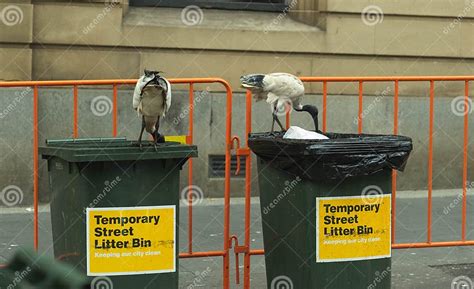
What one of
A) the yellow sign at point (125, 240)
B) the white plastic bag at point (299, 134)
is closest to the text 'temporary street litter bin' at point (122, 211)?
the yellow sign at point (125, 240)

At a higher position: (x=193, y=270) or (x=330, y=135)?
(x=330, y=135)

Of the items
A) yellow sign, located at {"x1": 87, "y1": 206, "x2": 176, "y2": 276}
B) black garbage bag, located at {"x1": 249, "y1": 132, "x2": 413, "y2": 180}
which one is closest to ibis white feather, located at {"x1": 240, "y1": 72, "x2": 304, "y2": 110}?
black garbage bag, located at {"x1": 249, "y1": 132, "x2": 413, "y2": 180}

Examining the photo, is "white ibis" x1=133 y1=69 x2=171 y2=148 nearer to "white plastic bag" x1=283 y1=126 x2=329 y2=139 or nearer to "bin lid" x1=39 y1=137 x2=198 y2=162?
"bin lid" x1=39 y1=137 x2=198 y2=162

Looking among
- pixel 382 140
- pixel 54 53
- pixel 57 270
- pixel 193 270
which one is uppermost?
pixel 54 53

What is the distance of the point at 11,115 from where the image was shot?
30.5 feet

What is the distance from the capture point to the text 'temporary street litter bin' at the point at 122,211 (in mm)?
4883

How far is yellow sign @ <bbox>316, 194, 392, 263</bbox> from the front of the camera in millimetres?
5238

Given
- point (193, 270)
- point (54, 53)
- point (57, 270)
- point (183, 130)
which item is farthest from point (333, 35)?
point (57, 270)

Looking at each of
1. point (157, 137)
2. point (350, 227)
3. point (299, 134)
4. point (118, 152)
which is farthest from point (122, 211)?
point (350, 227)

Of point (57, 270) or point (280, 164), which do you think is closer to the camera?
point (57, 270)

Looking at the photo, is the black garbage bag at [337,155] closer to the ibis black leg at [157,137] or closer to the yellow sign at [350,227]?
the yellow sign at [350,227]

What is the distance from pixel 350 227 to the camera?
5270 mm

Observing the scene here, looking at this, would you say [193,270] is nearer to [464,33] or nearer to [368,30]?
[368,30]

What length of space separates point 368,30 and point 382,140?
17.9 feet
